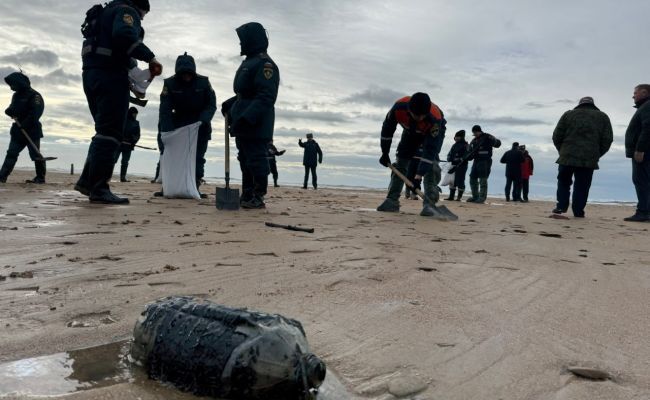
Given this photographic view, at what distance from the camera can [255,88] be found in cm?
602

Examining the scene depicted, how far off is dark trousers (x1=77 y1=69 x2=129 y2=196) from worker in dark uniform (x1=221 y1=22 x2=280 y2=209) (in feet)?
4.25

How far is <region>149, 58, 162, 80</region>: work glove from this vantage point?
5352 millimetres

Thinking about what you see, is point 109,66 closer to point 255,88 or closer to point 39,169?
point 255,88

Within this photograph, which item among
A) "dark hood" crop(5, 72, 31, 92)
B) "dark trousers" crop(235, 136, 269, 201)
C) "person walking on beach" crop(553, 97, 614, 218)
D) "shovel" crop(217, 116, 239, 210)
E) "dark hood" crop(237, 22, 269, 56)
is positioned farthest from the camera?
"dark hood" crop(5, 72, 31, 92)

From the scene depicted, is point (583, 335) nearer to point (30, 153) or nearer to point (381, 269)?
point (381, 269)

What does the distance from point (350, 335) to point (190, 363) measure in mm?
619

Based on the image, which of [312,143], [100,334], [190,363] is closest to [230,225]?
[100,334]

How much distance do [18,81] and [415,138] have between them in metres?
7.26

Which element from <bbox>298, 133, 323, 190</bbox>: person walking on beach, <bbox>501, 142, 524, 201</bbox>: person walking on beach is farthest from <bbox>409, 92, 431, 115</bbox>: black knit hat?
<bbox>298, 133, 323, 190</bbox>: person walking on beach

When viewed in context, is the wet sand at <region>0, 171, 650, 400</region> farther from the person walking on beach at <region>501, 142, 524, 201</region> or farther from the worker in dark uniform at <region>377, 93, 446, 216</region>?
the person walking on beach at <region>501, 142, 524, 201</region>

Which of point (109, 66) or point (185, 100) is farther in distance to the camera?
point (185, 100)

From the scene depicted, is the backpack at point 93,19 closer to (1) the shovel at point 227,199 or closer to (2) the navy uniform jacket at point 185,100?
(2) the navy uniform jacket at point 185,100

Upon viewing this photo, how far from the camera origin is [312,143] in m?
17.9

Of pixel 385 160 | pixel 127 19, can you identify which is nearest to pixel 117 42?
pixel 127 19
